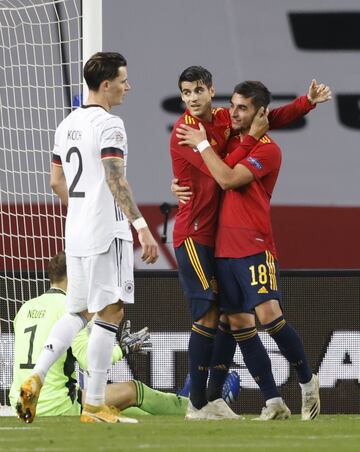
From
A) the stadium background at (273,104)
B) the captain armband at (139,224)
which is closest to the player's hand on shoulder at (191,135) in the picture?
the captain armband at (139,224)

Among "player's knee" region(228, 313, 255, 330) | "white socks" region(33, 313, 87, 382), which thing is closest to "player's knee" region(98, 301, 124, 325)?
"white socks" region(33, 313, 87, 382)

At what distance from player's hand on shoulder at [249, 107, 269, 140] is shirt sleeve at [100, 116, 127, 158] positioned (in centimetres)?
85

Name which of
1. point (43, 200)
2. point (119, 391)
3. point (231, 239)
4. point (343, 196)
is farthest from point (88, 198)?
point (343, 196)

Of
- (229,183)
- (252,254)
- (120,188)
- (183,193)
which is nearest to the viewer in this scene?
(120,188)

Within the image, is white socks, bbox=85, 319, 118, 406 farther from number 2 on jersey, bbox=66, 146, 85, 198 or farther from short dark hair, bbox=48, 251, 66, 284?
short dark hair, bbox=48, 251, 66, 284

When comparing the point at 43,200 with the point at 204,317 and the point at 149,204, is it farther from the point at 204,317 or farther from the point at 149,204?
the point at 204,317

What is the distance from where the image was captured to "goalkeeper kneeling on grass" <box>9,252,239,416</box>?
810cm

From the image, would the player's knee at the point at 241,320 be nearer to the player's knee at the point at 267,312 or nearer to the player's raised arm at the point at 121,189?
the player's knee at the point at 267,312

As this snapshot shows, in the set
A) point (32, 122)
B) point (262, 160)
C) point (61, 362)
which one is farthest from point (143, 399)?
point (32, 122)

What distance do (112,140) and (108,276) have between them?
602mm

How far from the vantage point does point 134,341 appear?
27.3ft

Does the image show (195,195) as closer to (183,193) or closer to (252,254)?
(183,193)

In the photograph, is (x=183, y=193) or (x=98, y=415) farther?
(x=183, y=193)

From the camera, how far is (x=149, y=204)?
10641mm
